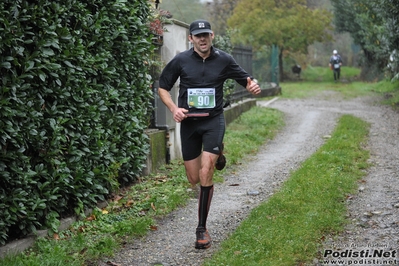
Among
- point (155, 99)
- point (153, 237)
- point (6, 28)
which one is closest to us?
point (6, 28)

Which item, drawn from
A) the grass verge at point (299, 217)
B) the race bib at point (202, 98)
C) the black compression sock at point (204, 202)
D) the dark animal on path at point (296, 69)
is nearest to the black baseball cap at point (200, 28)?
the race bib at point (202, 98)

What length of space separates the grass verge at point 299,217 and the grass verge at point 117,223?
107 centimetres

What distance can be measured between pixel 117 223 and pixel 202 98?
1.65 m

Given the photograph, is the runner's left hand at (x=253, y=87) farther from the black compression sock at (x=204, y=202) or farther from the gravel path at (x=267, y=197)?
the gravel path at (x=267, y=197)

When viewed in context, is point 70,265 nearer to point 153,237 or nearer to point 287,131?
point 153,237

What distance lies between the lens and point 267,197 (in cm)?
842

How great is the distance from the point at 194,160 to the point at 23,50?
2034 mm

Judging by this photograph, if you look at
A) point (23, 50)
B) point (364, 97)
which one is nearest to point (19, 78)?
point (23, 50)

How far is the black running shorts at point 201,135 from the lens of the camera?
6387mm

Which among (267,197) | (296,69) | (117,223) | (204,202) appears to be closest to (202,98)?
(204,202)

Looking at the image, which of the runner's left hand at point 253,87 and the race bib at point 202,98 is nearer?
the race bib at point 202,98

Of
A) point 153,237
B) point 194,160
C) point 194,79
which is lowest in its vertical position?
point 153,237

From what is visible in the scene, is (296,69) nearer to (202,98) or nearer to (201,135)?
(201,135)

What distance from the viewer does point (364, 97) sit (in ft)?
85.4
